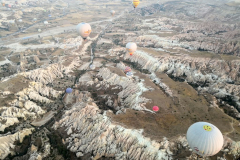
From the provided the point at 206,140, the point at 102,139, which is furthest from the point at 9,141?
the point at 206,140

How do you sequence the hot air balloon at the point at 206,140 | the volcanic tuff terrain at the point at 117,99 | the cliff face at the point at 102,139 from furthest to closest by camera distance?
the volcanic tuff terrain at the point at 117,99 < the cliff face at the point at 102,139 < the hot air balloon at the point at 206,140

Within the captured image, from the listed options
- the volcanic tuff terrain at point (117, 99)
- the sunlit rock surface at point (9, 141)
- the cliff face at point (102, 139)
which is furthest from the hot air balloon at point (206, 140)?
the sunlit rock surface at point (9, 141)

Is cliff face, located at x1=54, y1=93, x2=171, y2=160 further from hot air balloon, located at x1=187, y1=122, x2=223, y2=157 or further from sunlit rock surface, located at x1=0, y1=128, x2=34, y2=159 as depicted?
sunlit rock surface, located at x1=0, y1=128, x2=34, y2=159

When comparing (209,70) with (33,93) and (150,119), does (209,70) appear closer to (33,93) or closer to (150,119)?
(150,119)

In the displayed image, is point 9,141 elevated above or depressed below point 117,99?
below

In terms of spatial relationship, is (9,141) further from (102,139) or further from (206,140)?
(206,140)

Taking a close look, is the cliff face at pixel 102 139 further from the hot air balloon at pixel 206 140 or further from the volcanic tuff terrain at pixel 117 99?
the hot air balloon at pixel 206 140

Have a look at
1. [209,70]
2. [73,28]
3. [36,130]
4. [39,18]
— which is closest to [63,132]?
[36,130]

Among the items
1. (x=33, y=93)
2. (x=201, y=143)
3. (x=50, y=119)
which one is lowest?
(x=50, y=119)

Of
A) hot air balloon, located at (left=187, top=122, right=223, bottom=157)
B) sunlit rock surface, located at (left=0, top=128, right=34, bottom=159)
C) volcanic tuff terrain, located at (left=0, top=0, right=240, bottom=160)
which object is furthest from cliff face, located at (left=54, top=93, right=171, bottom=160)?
sunlit rock surface, located at (left=0, top=128, right=34, bottom=159)
